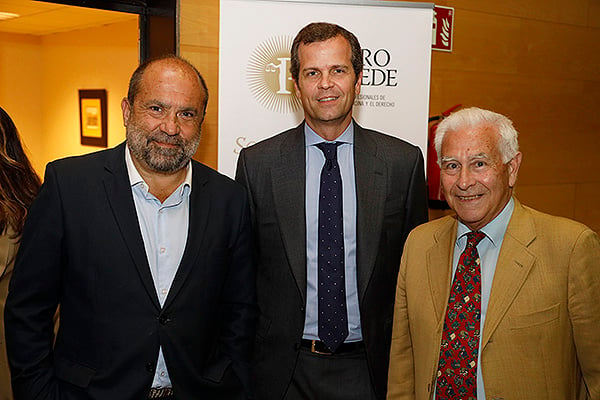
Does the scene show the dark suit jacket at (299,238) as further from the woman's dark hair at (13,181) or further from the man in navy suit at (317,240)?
the woman's dark hair at (13,181)

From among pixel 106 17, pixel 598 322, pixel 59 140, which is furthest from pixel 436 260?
pixel 59 140

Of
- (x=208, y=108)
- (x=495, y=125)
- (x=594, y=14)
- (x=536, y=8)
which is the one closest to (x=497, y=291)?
(x=495, y=125)

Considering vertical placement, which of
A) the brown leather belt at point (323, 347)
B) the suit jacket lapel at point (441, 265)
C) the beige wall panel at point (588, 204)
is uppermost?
the suit jacket lapel at point (441, 265)

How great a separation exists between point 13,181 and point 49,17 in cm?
311

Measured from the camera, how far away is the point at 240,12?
307 centimetres

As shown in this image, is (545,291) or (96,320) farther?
(96,320)

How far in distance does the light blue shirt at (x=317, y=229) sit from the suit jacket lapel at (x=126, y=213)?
2.02 feet

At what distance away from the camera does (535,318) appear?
1812 mm

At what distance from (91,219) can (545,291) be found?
4.52ft

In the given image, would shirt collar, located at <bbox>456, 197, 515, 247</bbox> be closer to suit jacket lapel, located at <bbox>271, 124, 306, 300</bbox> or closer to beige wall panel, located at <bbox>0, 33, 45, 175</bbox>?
suit jacket lapel, located at <bbox>271, 124, 306, 300</bbox>

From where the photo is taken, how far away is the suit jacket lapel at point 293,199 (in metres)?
2.31

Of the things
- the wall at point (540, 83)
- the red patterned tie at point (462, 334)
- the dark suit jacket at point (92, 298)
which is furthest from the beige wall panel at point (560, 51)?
the dark suit jacket at point (92, 298)

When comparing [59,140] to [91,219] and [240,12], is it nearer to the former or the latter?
[240,12]

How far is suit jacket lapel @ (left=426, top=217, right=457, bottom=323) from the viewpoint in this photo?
1.98m
